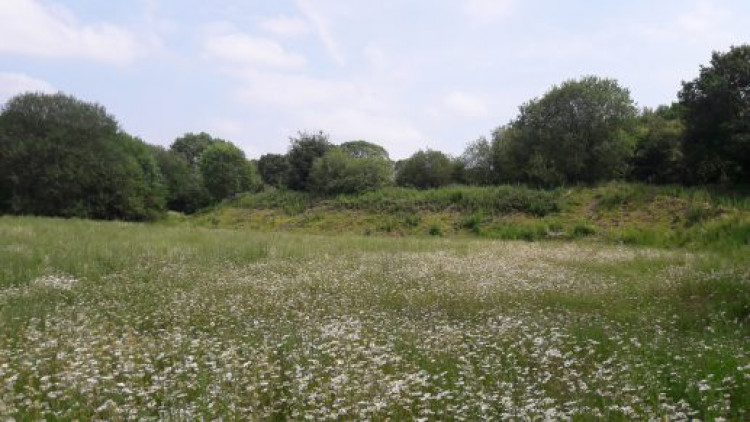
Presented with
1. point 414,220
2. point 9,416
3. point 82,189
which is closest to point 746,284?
point 9,416

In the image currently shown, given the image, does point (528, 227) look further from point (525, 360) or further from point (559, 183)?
point (525, 360)

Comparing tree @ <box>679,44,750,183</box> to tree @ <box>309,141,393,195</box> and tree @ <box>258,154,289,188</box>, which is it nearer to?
tree @ <box>309,141,393,195</box>

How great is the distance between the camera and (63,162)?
146ft

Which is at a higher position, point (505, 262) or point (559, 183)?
point (559, 183)

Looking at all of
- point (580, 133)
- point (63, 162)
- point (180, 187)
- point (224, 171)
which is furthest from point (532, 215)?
point (180, 187)

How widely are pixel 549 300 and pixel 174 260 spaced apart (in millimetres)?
10122

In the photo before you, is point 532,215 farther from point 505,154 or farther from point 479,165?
point 479,165

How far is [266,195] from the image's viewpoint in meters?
57.0

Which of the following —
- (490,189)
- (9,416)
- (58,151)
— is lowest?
(9,416)

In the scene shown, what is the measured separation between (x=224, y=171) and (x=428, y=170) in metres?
27.8

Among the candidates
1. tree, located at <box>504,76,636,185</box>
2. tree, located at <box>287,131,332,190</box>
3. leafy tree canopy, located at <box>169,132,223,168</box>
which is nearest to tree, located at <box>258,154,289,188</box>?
leafy tree canopy, located at <box>169,132,223,168</box>

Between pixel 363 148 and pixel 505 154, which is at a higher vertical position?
pixel 363 148

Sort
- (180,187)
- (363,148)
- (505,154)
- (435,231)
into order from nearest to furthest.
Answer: (435,231), (505,154), (180,187), (363,148)

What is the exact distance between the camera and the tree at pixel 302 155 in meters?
61.5
